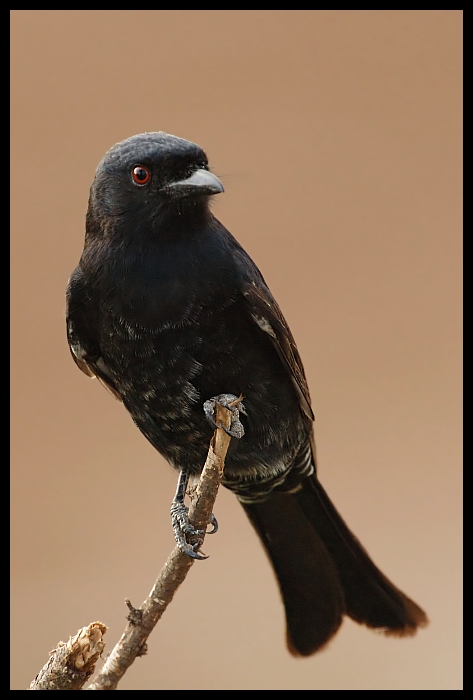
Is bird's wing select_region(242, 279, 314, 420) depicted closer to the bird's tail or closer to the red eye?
the red eye

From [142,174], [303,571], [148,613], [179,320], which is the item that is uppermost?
[142,174]

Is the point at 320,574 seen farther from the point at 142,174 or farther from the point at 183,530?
the point at 142,174

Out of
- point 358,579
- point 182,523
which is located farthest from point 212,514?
point 358,579

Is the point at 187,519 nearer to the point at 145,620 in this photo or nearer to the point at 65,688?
the point at 145,620

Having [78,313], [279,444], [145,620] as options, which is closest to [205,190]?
[78,313]

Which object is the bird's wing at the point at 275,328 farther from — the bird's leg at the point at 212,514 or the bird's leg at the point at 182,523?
the bird's leg at the point at 182,523

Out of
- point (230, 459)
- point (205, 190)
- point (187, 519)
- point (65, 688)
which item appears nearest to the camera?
point (65, 688)

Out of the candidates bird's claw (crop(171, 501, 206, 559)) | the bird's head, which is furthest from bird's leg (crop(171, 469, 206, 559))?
the bird's head
